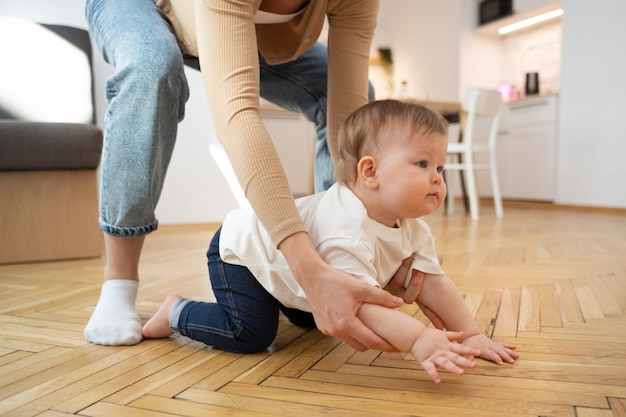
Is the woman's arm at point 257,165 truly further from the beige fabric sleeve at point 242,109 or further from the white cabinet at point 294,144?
the white cabinet at point 294,144

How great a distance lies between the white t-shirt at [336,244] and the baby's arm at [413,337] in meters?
0.04

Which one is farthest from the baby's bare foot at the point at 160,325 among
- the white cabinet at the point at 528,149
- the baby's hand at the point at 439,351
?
the white cabinet at the point at 528,149

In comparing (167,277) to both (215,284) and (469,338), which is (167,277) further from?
(469,338)

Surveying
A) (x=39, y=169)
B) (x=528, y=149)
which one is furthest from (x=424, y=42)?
(x=39, y=169)

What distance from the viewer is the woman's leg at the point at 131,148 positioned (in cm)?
81

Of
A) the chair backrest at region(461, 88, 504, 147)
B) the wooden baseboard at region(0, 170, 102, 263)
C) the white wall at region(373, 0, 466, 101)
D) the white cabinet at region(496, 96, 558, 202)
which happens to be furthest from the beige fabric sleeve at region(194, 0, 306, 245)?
the white wall at region(373, 0, 466, 101)

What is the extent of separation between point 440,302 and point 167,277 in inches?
33.8

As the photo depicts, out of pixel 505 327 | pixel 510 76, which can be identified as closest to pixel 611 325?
pixel 505 327

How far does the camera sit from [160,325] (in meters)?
0.82

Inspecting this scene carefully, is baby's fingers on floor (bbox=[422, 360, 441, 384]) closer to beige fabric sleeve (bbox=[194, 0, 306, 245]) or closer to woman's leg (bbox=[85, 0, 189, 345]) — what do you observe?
beige fabric sleeve (bbox=[194, 0, 306, 245])

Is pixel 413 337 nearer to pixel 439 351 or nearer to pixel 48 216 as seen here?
pixel 439 351

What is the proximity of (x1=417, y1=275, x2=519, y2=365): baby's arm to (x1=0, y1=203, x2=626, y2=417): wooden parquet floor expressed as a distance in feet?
0.12

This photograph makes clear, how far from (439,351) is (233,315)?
1.02 ft

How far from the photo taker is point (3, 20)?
206 cm
